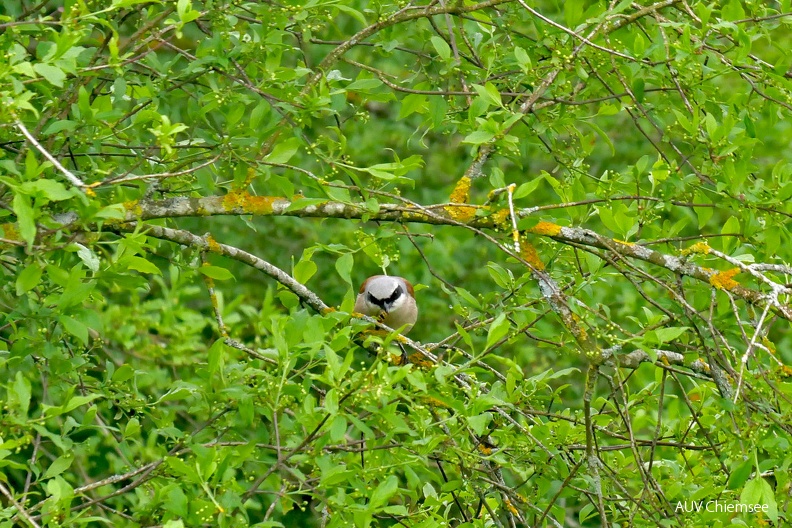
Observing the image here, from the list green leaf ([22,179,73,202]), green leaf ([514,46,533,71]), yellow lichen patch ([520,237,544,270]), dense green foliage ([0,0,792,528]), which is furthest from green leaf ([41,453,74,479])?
green leaf ([514,46,533,71])

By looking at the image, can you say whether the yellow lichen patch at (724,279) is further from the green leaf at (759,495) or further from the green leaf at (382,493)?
the green leaf at (382,493)

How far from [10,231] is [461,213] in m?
1.63

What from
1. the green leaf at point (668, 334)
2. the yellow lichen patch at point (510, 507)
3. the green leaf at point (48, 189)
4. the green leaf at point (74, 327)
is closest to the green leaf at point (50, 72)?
the green leaf at point (48, 189)

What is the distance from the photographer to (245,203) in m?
3.73

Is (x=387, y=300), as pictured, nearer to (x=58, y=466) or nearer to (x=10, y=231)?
(x=10, y=231)

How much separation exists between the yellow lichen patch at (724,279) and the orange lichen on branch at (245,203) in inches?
65.7

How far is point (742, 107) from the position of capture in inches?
151

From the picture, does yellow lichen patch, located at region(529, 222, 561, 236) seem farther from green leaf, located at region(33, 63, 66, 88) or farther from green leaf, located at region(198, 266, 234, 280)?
green leaf, located at region(33, 63, 66, 88)

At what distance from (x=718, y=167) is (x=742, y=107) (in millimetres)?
404

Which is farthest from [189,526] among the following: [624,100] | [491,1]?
[624,100]

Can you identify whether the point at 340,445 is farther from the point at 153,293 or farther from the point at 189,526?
the point at 153,293

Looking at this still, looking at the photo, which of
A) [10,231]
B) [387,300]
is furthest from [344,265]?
[387,300]

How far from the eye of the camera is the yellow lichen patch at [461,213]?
3.70 meters

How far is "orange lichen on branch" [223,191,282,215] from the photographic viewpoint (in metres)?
3.73
